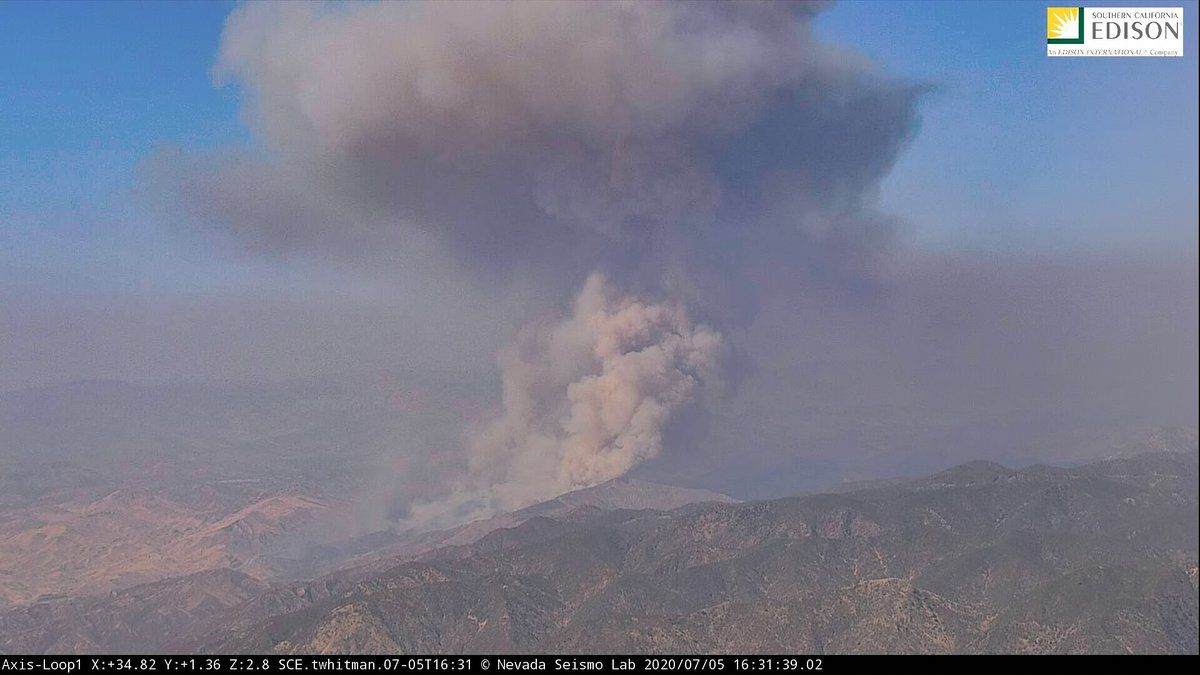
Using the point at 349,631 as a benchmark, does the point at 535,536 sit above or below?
above

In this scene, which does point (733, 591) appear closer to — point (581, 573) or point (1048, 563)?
point (581, 573)

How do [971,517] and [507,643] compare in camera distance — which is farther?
[971,517]

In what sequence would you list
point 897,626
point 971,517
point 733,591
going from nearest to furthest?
point 897,626 → point 733,591 → point 971,517

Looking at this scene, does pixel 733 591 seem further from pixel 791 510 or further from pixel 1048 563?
pixel 1048 563
